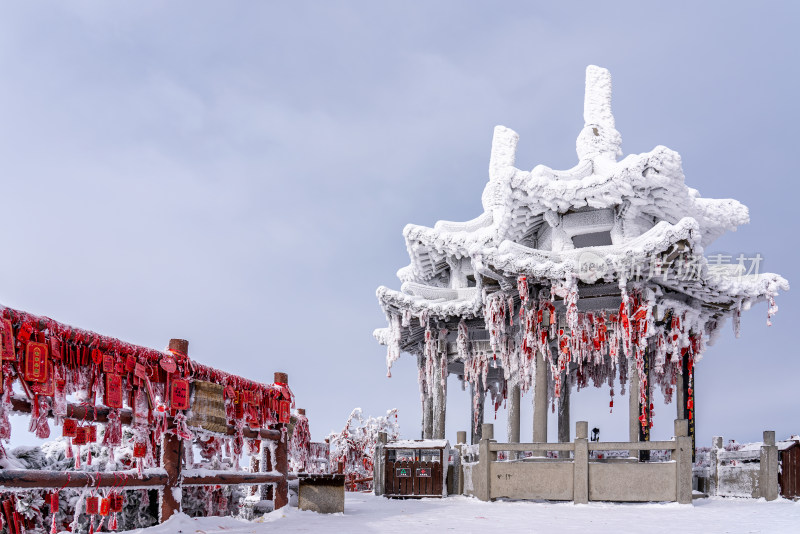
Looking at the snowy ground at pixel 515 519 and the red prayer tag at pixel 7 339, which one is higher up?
the red prayer tag at pixel 7 339

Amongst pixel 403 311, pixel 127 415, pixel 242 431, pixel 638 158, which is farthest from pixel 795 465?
pixel 127 415

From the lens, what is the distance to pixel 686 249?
16.3 meters

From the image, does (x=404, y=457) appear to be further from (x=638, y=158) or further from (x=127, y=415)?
(x=127, y=415)

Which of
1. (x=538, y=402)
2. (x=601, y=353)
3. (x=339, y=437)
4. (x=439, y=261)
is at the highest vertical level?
(x=439, y=261)

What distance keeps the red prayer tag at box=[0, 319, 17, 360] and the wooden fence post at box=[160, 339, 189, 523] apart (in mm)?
2573

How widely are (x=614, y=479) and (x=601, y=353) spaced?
3775mm

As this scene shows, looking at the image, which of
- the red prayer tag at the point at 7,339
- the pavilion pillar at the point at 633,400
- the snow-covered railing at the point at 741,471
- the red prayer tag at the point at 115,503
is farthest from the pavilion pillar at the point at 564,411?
the red prayer tag at the point at 7,339

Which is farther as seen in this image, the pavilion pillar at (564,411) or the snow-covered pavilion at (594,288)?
the pavilion pillar at (564,411)

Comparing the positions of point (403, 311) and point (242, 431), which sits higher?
point (403, 311)

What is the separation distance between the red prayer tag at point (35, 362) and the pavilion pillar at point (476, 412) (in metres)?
17.9

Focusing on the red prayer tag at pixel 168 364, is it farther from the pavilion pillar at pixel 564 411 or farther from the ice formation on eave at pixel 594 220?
the pavilion pillar at pixel 564 411

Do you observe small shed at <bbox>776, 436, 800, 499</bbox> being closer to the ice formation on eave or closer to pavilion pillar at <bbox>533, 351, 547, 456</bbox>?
the ice formation on eave

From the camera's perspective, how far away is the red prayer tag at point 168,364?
908 centimetres

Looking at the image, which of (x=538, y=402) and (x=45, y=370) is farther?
(x=538, y=402)
